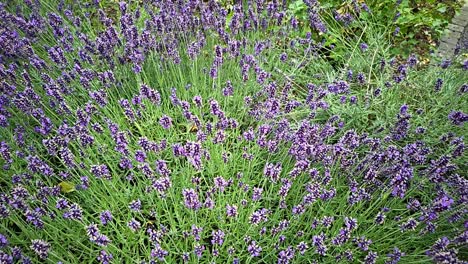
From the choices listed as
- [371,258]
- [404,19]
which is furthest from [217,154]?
[404,19]

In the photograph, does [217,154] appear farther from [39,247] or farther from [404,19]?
[404,19]

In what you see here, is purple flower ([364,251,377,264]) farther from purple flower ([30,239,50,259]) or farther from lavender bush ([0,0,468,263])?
purple flower ([30,239,50,259])

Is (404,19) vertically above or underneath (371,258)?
above

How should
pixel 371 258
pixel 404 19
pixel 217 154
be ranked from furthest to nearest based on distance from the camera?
pixel 404 19 < pixel 217 154 < pixel 371 258

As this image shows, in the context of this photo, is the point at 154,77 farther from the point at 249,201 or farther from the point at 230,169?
the point at 249,201

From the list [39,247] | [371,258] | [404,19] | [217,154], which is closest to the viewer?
[39,247]

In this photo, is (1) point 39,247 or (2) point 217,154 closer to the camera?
(1) point 39,247

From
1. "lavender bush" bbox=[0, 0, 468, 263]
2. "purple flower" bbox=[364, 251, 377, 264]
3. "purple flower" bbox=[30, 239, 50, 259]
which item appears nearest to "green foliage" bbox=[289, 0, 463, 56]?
"lavender bush" bbox=[0, 0, 468, 263]

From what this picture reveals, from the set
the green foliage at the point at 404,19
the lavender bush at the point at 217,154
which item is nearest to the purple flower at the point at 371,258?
the lavender bush at the point at 217,154

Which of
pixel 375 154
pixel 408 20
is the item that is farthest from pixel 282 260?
pixel 408 20
